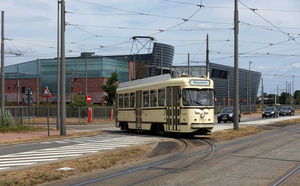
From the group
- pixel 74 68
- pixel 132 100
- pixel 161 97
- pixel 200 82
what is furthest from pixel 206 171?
pixel 74 68

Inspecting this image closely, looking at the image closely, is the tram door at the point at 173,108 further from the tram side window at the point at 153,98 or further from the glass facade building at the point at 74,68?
the glass facade building at the point at 74,68

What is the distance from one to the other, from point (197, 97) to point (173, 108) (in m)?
1.32

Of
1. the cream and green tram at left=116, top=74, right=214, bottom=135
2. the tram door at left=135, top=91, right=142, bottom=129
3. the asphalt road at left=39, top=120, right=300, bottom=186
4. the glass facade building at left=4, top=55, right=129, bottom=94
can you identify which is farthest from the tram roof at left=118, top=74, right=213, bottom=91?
the glass facade building at left=4, top=55, right=129, bottom=94

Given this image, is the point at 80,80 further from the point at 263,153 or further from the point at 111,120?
the point at 263,153

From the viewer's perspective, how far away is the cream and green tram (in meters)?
19.5

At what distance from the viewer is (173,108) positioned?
20062 mm

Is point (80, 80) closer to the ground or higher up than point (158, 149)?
higher up

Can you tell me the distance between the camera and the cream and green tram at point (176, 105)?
19.5 m

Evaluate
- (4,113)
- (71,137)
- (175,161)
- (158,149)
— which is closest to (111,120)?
(4,113)

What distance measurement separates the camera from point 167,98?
20.6m

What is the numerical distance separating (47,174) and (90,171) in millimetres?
1145

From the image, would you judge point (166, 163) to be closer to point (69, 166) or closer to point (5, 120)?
point (69, 166)

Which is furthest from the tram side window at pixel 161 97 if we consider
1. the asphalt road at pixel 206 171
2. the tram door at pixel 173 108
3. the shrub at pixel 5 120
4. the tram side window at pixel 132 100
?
the shrub at pixel 5 120

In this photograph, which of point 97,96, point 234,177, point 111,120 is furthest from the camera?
point 97,96
